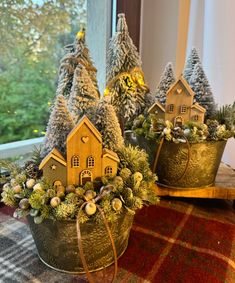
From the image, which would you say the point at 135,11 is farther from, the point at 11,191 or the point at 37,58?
the point at 11,191

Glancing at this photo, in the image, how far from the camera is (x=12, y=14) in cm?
85

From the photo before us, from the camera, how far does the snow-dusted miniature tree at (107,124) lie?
0.56 metres

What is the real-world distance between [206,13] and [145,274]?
907 millimetres

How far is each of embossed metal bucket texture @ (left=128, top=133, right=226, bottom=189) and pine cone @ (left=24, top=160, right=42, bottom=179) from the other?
0.31 m

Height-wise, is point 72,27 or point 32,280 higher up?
point 72,27

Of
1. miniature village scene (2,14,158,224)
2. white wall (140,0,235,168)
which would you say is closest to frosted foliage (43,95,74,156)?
miniature village scene (2,14,158,224)

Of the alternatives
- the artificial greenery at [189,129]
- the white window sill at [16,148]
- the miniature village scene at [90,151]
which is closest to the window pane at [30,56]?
the white window sill at [16,148]

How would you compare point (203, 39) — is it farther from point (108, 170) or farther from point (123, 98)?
point (108, 170)

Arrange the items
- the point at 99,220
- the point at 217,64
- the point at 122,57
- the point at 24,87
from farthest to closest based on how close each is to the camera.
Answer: the point at 217,64, the point at 24,87, the point at 122,57, the point at 99,220

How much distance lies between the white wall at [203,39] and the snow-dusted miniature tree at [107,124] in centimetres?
63

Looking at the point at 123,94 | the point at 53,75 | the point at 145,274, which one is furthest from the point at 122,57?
the point at 145,274

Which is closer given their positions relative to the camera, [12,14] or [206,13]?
[12,14]

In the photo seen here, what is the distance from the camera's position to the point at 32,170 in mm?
557

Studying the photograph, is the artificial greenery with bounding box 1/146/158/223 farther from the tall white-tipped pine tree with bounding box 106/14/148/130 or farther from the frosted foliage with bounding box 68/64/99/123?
the tall white-tipped pine tree with bounding box 106/14/148/130
